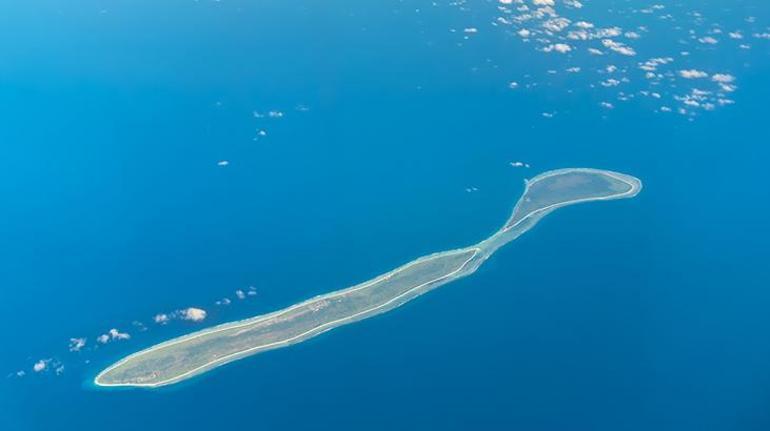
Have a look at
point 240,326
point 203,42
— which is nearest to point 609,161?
point 240,326

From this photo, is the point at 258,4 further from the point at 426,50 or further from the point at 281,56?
the point at 426,50

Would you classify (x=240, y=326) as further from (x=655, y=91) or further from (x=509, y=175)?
(x=655, y=91)

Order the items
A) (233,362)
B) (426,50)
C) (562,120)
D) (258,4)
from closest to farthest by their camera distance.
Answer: (233,362) → (562,120) → (426,50) → (258,4)

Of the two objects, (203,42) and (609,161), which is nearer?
(609,161)

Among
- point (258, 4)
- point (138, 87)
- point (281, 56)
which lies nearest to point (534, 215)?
point (281, 56)

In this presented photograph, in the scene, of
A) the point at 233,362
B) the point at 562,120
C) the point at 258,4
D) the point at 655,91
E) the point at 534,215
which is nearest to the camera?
the point at 233,362

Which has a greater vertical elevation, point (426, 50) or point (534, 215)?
point (426, 50)
